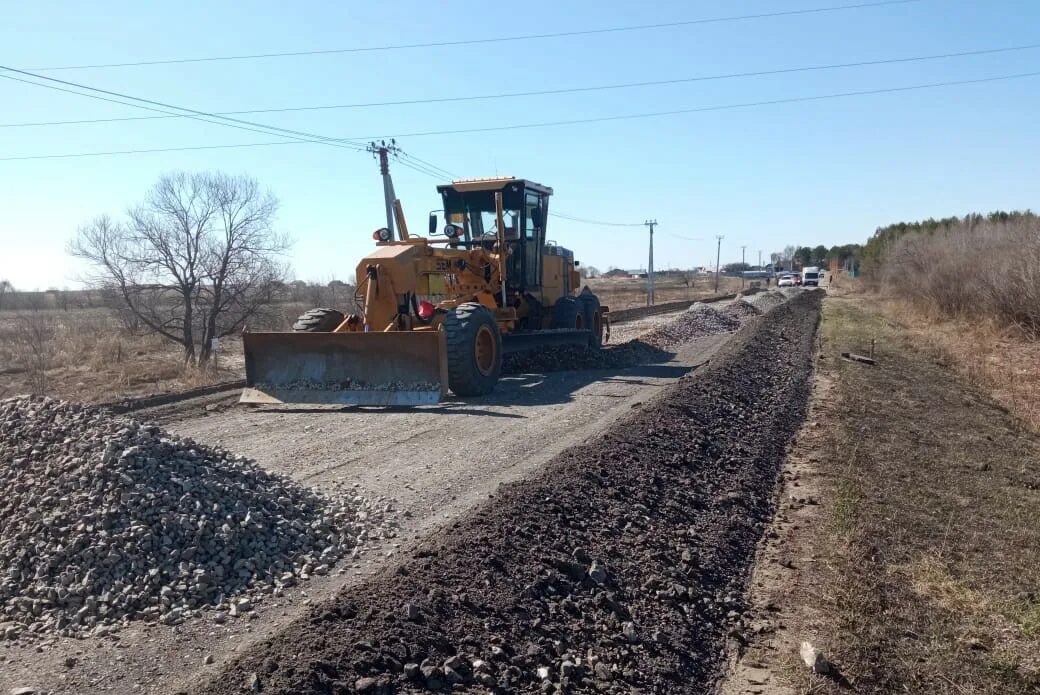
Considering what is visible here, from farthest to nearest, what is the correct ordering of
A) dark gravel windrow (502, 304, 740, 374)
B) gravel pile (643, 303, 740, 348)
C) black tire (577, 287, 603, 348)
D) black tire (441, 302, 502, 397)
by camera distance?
1. gravel pile (643, 303, 740, 348)
2. black tire (577, 287, 603, 348)
3. dark gravel windrow (502, 304, 740, 374)
4. black tire (441, 302, 502, 397)

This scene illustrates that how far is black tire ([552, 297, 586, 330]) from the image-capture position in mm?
16812

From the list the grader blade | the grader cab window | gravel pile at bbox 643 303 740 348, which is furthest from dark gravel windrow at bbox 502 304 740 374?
the grader blade

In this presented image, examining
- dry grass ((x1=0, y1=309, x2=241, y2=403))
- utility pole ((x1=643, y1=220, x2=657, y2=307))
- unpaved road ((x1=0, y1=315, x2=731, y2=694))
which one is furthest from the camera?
utility pole ((x1=643, y1=220, x2=657, y2=307))

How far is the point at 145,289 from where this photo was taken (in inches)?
873

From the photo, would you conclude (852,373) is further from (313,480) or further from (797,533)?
(313,480)

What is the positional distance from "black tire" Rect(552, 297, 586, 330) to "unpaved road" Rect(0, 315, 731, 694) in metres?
1.68

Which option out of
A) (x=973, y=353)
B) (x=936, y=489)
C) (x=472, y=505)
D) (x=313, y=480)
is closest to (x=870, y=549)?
(x=936, y=489)

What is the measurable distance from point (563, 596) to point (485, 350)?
810 cm

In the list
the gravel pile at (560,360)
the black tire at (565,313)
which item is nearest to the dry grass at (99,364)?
the gravel pile at (560,360)

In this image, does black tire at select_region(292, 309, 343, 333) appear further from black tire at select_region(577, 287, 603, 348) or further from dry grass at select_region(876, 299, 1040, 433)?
dry grass at select_region(876, 299, 1040, 433)

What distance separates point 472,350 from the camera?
12.1m

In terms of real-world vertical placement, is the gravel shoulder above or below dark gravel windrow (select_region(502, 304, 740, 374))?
below

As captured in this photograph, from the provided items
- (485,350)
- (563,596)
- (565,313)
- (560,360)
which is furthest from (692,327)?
(563,596)

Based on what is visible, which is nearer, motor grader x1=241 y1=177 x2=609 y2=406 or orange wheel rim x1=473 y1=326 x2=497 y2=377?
motor grader x1=241 y1=177 x2=609 y2=406
